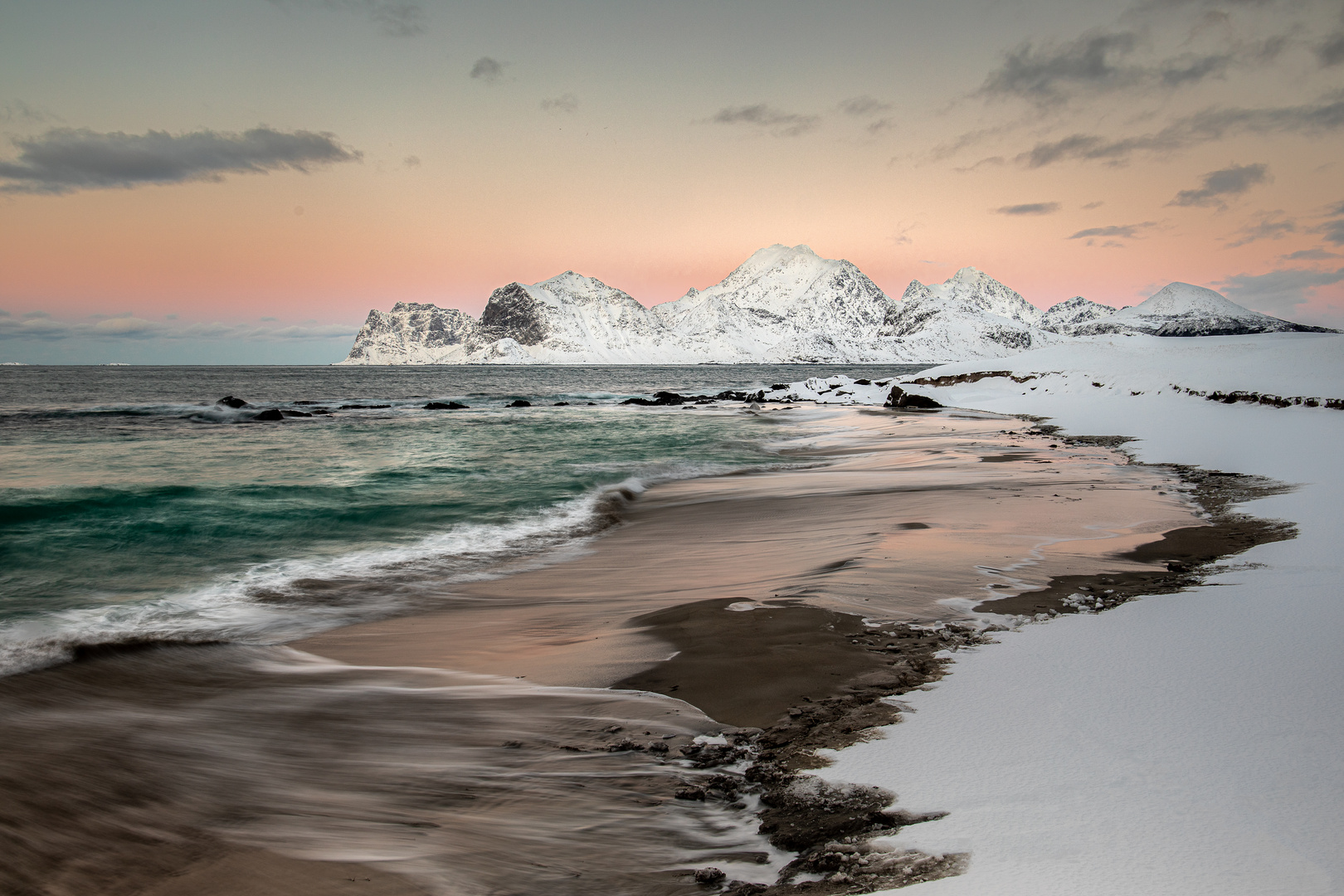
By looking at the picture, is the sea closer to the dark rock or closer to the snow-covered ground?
the snow-covered ground

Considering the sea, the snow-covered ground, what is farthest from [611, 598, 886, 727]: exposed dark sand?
the snow-covered ground

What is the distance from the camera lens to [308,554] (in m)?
9.19

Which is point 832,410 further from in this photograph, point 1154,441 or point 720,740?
point 720,740

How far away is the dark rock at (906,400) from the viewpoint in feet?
124

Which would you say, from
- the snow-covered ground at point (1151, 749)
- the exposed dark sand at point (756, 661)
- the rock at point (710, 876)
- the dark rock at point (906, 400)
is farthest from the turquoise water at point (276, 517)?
the dark rock at point (906, 400)

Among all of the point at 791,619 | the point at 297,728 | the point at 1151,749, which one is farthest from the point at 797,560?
the point at 297,728

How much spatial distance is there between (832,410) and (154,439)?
3214cm

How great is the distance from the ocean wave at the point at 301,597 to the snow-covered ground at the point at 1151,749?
5.34 meters

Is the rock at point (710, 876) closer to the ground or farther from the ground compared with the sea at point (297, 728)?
farther from the ground

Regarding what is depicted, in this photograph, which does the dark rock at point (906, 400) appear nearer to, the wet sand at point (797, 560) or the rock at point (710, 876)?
the wet sand at point (797, 560)

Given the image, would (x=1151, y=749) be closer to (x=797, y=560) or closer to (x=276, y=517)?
(x=797, y=560)

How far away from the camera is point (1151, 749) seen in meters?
2.80

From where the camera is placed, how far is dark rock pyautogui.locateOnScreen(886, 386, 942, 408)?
37719 millimetres

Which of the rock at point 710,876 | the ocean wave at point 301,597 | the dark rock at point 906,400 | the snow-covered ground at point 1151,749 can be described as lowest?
the ocean wave at point 301,597
